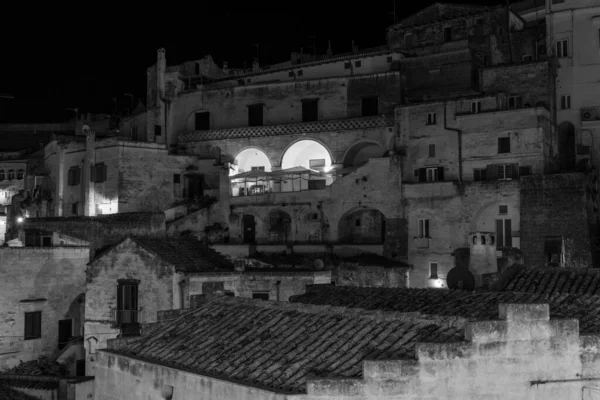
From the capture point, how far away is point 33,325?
34.5 m

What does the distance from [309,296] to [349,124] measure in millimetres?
33392

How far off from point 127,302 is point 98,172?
2457 centimetres

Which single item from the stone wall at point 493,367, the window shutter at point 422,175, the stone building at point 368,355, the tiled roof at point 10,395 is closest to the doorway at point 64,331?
the tiled roof at point 10,395

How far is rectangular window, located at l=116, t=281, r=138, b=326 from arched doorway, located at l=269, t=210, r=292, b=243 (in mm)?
20138

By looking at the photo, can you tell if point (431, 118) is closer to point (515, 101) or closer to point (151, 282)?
point (515, 101)

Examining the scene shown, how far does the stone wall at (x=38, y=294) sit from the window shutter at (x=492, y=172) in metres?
22.3

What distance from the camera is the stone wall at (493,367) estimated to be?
11141 millimetres

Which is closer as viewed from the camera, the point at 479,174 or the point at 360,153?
the point at 479,174

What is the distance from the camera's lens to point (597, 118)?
45875mm

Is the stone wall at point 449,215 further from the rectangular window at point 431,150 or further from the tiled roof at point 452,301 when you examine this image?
the tiled roof at point 452,301

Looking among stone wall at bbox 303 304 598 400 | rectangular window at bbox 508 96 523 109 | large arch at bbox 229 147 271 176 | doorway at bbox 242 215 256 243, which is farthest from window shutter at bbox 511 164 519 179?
stone wall at bbox 303 304 598 400

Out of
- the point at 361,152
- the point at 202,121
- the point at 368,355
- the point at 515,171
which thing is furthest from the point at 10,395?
the point at 202,121

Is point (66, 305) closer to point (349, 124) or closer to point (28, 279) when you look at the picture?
point (28, 279)

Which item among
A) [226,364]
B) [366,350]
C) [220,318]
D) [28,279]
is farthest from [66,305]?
[366,350]
